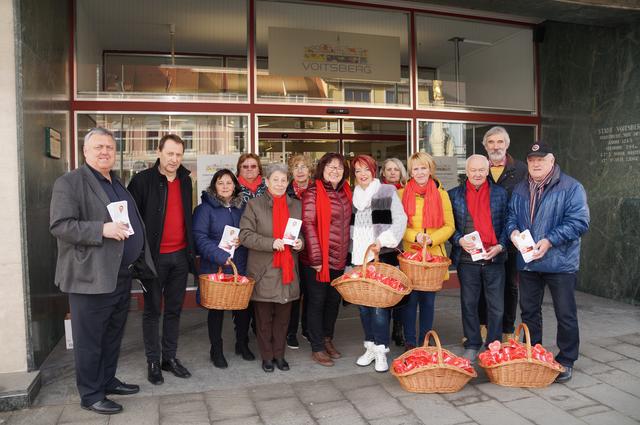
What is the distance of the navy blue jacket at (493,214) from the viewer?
450 centimetres

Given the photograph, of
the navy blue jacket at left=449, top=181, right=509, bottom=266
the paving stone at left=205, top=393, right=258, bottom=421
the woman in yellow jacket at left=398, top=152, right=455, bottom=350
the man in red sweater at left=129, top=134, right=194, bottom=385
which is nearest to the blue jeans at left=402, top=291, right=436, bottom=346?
the woman in yellow jacket at left=398, top=152, right=455, bottom=350

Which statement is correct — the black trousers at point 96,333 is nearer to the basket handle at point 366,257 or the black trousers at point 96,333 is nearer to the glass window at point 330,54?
the basket handle at point 366,257

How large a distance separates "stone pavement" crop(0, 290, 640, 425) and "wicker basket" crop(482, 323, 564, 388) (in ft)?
0.19

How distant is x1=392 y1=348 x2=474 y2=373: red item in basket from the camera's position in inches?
152

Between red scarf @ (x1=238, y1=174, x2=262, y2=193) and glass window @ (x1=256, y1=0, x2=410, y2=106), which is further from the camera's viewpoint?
glass window @ (x1=256, y1=0, x2=410, y2=106)

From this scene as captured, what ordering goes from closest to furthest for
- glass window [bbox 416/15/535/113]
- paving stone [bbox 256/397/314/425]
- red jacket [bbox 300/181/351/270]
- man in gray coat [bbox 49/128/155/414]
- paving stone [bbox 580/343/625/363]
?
man in gray coat [bbox 49/128/155/414], paving stone [bbox 256/397/314/425], red jacket [bbox 300/181/351/270], paving stone [bbox 580/343/625/363], glass window [bbox 416/15/535/113]

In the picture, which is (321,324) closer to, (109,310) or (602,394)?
(109,310)

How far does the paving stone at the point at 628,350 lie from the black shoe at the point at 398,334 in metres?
1.94

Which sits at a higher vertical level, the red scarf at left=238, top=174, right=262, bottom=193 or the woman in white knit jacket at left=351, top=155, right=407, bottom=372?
the red scarf at left=238, top=174, right=262, bottom=193

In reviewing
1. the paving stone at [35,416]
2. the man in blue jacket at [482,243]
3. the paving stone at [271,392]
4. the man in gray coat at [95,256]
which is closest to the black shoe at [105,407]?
the man in gray coat at [95,256]

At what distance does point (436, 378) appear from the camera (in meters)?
3.83

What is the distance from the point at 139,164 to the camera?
661 centimetres

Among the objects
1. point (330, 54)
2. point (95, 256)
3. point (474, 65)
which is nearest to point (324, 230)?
point (95, 256)

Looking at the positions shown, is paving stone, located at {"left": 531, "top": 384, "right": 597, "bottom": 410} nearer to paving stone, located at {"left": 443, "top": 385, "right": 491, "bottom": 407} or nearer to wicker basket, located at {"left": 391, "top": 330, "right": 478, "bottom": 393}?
paving stone, located at {"left": 443, "top": 385, "right": 491, "bottom": 407}
